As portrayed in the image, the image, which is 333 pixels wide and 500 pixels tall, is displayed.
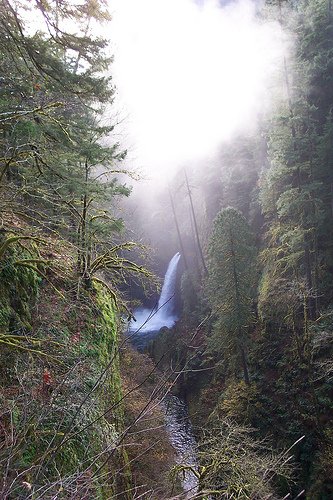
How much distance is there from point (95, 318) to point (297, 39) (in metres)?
16.7

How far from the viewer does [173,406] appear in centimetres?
1407

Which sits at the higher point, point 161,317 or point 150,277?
point 150,277

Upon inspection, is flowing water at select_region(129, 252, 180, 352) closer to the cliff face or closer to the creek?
the creek

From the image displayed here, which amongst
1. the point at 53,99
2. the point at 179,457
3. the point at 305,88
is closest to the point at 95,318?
the point at 53,99

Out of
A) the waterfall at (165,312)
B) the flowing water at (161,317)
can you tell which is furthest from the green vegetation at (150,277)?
the waterfall at (165,312)

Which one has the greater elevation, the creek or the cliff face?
the cliff face

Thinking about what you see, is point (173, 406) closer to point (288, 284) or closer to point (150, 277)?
point (288, 284)

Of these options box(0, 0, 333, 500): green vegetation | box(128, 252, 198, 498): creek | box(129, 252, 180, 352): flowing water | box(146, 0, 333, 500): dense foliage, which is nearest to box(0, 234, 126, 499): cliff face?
box(0, 0, 333, 500): green vegetation

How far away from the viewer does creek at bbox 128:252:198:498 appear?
1062 centimetres

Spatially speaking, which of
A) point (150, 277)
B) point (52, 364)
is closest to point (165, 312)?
point (150, 277)

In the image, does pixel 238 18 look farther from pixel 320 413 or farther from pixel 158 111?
pixel 320 413

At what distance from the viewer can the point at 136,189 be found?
45.8 m

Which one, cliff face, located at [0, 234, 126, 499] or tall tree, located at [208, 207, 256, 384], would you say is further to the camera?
tall tree, located at [208, 207, 256, 384]

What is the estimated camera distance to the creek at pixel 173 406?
10625mm
